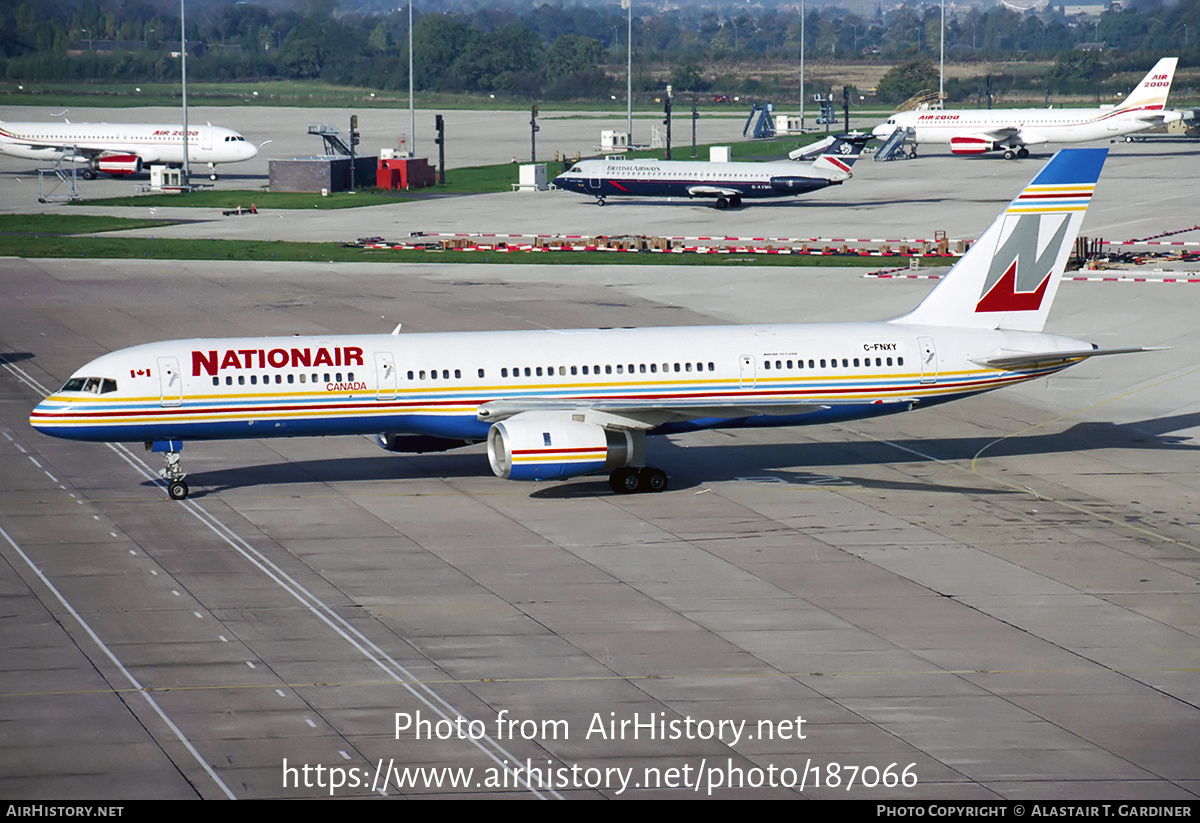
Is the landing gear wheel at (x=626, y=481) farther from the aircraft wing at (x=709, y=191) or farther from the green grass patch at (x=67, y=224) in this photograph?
the aircraft wing at (x=709, y=191)

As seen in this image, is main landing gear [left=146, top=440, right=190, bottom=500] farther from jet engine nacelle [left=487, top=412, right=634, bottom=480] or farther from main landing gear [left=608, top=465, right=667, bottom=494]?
main landing gear [left=608, top=465, right=667, bottom=494]

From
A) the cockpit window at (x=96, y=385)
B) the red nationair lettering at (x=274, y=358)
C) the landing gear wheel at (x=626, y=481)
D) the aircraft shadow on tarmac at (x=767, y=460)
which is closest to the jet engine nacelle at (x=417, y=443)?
the aircraft shadow on tarmac at (x=767, y=460)

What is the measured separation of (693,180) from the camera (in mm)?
108625

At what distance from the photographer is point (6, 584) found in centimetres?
3125

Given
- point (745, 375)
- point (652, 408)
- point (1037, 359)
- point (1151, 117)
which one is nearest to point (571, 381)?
point (652, 408)

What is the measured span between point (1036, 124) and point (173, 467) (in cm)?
12746

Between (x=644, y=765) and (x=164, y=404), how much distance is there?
19880 mm

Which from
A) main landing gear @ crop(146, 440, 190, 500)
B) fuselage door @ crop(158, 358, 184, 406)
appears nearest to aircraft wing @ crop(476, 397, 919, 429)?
fuselage door @ crop(158, 358, 184, 406)

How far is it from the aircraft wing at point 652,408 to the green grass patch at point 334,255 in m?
43.5

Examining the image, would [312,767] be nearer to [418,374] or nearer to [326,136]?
[418,374]

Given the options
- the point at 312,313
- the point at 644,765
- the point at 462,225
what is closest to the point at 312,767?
the point at 644,765

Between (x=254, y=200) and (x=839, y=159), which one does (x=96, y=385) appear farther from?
(x=839, y=159)

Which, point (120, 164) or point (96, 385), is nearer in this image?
point (96, 385)

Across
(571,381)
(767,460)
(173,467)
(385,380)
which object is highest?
(385,380)
